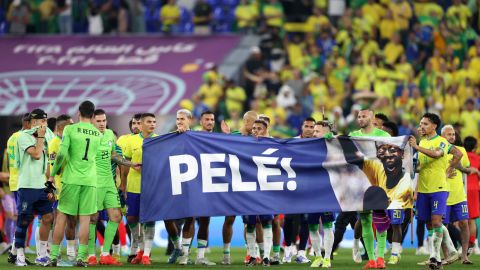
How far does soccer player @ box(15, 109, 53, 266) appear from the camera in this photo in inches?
754

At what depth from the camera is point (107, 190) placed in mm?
19422

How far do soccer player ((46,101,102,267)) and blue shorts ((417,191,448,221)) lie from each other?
17.1ft

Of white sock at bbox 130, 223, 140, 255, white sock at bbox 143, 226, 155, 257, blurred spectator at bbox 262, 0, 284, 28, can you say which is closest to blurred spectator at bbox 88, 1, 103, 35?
blurred spectator at bbox 262, 0, 284, 28

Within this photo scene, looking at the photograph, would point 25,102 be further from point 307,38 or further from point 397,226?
point 397,226

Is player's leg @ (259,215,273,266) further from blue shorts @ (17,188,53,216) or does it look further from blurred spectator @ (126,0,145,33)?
blurred spectator @ (126,0,145,33)

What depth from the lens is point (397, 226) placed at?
20.0m

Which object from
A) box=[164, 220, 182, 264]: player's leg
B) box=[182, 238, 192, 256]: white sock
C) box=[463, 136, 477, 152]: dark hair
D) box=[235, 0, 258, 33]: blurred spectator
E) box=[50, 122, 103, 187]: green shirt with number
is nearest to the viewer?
box=[50, 122, 103, 187]: green shirt with number

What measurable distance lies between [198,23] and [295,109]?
242 inches

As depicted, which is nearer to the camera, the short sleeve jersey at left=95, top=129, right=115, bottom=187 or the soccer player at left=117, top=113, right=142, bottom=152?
the short sleeve jersey at left=95, top=129, right=115, bottom=187

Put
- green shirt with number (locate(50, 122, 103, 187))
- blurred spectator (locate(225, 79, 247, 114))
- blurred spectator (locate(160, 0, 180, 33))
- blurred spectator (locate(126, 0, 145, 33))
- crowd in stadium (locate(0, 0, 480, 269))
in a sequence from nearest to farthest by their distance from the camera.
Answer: green shirt with number (locate(50, 122, 103, 187)), crowd in stadium (locate(0, 0, 480, 269)), blurred spectator (locate(225, 79, 247, 114)), blurred spectator (locate(160, 0, 180, 33)), blurred spectator (locate(126, 0, 145, 33))

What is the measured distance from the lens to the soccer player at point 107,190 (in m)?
19.3

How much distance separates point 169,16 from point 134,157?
16.8 meters

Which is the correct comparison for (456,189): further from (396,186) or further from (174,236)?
(174,236)

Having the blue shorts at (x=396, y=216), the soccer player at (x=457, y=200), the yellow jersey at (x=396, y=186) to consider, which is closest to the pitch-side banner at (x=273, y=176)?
the yellow jersey at (x=396, y=186)
